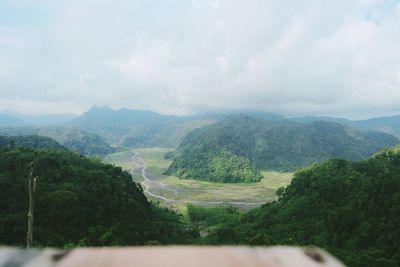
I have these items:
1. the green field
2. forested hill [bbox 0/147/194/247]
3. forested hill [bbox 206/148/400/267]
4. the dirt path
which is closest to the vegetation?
the green field

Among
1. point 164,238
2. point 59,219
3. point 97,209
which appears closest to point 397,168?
point 164,238

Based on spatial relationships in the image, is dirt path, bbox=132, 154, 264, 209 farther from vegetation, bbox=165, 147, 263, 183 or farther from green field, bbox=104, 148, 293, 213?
vegetation, bbox=165, 147, 263, 183

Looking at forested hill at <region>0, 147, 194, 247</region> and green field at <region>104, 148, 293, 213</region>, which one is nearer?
forested hill at <region>0, 147, 194, 247</region>

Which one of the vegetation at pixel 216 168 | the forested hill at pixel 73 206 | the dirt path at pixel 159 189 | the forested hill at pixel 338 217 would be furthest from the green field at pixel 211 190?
the forested hill at pixel 73 206

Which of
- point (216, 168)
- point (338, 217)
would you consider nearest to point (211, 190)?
point (216, 168)

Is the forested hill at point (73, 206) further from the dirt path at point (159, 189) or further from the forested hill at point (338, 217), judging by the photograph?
the dirt path at point (159, 189)

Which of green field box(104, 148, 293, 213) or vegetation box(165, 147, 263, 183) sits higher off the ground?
vegetation box(165, 147, 263, 183)
